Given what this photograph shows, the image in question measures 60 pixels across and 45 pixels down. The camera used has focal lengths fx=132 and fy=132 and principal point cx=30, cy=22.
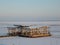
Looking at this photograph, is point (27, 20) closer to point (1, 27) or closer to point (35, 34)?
point (35, 34)

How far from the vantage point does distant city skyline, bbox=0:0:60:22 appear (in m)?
1.45

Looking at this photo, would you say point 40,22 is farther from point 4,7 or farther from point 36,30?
point 4,7

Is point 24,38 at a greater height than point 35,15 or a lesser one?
lesser

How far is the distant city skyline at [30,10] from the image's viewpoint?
4.76 feet

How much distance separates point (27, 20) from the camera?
1.45 metres

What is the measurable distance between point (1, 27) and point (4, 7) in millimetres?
223

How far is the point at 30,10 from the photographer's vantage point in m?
1.46

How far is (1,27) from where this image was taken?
1.44 m
